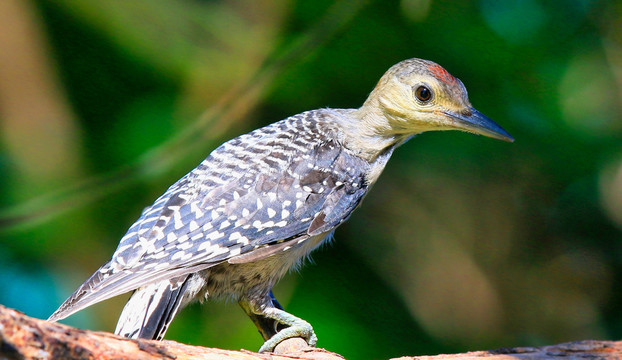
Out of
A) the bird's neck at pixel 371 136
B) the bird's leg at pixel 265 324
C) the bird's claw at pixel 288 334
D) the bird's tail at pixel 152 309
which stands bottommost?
the bird's claw at pixel 288 334

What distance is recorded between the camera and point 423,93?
2998 millimetres

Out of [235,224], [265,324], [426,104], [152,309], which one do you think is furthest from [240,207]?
[426,104]

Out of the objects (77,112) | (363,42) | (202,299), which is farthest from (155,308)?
(363,42)

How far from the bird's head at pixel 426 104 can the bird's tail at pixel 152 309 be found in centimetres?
122

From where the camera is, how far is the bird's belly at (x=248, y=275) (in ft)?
9.04

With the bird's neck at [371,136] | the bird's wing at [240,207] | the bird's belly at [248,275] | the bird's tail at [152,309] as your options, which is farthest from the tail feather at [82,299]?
the bird's neck at [371,136]

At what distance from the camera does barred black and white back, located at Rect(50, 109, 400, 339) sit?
2.49 meters

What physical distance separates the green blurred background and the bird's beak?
3.58 feet

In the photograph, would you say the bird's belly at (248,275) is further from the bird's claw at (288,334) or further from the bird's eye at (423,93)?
the bird's eye at (423,93)

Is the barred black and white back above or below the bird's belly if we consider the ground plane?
above

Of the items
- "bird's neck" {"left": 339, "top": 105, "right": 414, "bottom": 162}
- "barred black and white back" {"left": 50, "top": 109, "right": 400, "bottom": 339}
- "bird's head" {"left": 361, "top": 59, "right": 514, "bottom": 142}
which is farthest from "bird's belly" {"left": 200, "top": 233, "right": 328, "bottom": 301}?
"bird's head" {"left": 361, "top": 59, "right": 514, "bottom": 142}

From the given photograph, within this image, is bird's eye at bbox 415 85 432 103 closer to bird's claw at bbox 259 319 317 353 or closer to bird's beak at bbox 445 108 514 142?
bird's beak at bbox 445 108 514 142

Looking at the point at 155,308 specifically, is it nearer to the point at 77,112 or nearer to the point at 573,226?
the point at 77,112

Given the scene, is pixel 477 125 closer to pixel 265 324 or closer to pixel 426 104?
pixel 426 104
